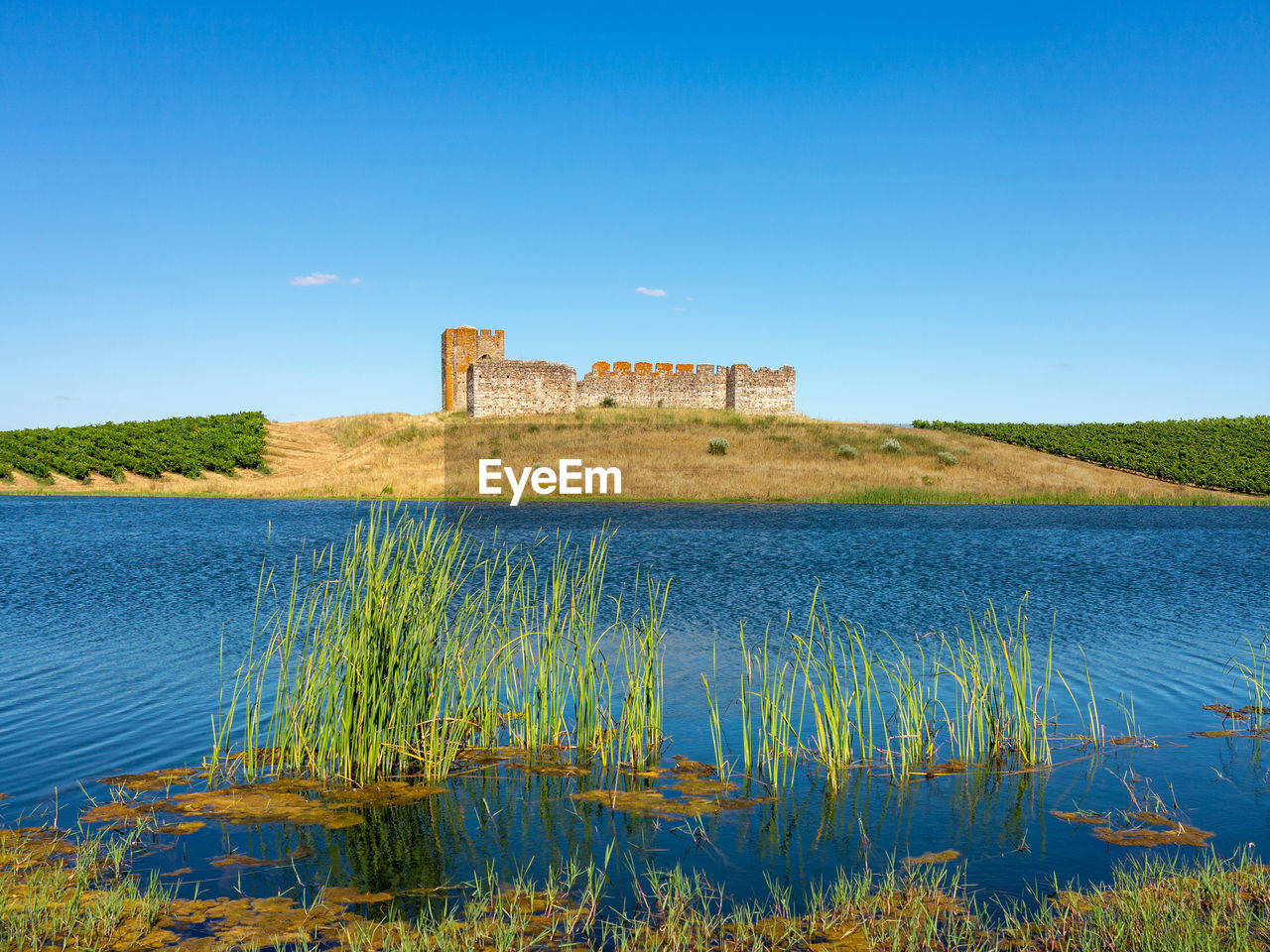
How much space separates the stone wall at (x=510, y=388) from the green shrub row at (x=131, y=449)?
14573 millimetres

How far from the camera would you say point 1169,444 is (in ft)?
194

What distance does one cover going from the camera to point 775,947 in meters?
4.41

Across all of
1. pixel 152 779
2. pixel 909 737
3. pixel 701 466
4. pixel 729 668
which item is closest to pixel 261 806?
pixel 152 779

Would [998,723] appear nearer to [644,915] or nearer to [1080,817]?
[1080,817]

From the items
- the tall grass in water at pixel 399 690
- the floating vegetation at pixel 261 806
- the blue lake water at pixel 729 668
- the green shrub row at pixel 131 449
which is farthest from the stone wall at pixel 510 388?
the floating vegetation at pixel 261 806

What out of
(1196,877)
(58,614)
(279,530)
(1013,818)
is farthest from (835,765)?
(279,530)

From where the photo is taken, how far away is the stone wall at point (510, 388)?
5641cm

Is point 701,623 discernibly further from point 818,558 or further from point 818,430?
point 818,430

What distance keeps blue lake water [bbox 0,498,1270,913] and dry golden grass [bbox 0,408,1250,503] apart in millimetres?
13788

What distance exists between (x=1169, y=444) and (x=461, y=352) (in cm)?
4874

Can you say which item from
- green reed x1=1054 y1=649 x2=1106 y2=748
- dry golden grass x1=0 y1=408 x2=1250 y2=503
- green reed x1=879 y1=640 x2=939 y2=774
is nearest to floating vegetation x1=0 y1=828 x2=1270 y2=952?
green reed x1=879 y1=640 x2=939 y2=774

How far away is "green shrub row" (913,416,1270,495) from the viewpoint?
159 ft

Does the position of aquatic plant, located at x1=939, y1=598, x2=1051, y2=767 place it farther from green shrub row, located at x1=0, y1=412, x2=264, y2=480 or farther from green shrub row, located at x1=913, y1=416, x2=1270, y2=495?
green shrub row, located at x1=0, y1=412, x2=264, y2=480

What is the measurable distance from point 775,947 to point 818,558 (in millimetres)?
16879
